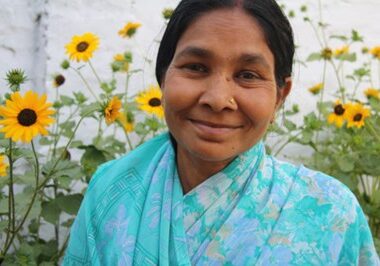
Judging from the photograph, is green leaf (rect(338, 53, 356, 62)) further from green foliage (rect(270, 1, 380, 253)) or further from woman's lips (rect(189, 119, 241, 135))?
woman's lips (rect(189, 119, 241, 135))

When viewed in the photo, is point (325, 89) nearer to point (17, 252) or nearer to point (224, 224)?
point (17, 252)

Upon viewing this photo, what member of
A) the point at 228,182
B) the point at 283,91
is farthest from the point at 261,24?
the point at 228,182

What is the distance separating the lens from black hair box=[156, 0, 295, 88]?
106 centimetres

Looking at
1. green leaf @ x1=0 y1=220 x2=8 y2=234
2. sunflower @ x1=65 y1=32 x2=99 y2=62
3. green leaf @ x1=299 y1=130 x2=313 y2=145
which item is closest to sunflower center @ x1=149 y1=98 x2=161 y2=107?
sunflower @ x1=65 y1=32 x2=99 y2=62

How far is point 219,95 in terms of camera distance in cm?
101

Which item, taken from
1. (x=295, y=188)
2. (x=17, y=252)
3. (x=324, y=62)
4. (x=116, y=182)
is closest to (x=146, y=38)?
(x=324, y=62)

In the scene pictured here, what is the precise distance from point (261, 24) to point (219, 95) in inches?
6.1

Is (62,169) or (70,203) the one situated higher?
(62,169)

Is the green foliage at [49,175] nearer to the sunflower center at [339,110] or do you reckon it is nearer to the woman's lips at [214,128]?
the woman's lips at [214,128]

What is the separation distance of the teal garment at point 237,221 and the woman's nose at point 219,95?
17cm

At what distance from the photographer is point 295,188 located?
114 centimetres

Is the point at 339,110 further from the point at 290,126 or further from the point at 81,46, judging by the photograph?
the point at 81,46

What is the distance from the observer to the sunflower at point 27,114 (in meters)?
1.36

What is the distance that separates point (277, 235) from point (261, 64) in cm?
31
